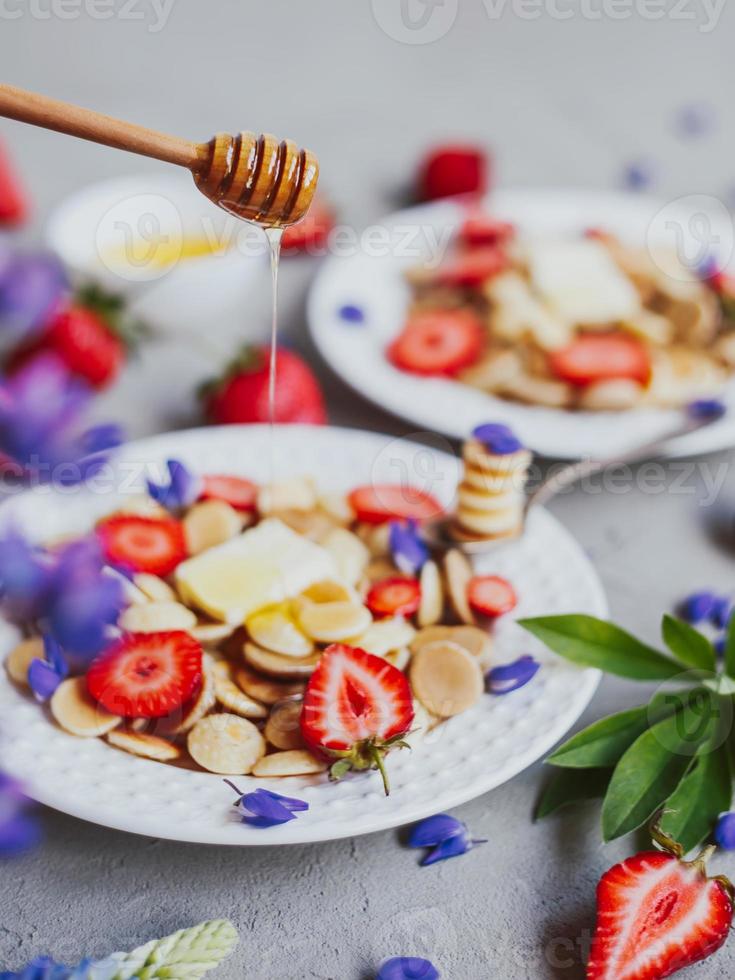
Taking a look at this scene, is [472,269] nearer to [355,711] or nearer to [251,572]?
[251,572]

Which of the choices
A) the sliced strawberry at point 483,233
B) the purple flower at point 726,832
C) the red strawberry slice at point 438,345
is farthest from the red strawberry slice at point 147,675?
the sliced strawberry at point 483,233

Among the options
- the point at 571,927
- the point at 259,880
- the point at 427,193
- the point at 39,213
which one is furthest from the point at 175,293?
the point at 571,927

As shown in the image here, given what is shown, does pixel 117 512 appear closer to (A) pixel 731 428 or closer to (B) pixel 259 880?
(B) pixel 259 880

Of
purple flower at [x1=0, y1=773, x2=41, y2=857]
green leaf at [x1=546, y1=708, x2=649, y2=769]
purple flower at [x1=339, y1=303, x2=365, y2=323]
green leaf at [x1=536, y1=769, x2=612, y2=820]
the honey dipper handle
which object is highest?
the honey dipper handle

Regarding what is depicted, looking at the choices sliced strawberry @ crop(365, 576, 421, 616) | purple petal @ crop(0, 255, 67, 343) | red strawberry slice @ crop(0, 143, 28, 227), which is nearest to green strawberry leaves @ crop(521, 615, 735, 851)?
sliced strawberry @ crop(365, 576, 421, 616)

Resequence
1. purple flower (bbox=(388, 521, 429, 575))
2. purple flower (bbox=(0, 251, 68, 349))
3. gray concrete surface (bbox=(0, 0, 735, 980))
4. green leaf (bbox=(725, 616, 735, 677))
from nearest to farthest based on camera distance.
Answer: gray concrete surface (bbox=(0, 0, 735, 980))
green leaf (bbox=(725, 616, 735, 677))
purple flower (bbox=(388, 521, 429, 575))
purple flower (bbox=(0, 251, 68, 349))

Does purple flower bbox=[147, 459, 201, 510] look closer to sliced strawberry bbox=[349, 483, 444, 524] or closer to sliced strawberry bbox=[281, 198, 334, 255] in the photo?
sliced strawberry bbox=[349, 483, 444, 524]
